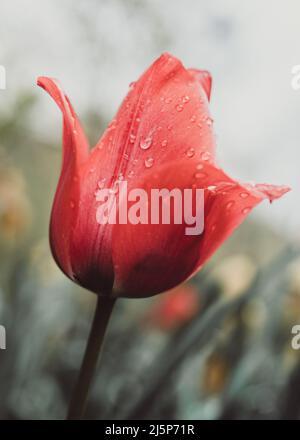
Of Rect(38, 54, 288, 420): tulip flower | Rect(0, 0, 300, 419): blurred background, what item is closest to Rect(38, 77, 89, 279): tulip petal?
Rect(38, 54, 288, 420): tulip flower

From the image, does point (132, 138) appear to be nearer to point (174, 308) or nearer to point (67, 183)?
point (67, 183)

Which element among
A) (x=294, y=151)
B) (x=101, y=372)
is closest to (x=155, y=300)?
(x=101, y=372)

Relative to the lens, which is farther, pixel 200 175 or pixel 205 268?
pixel 205 268

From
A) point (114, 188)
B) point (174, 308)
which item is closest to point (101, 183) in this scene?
point (114, 188)

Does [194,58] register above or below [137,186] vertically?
above

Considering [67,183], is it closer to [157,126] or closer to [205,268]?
[157,126]

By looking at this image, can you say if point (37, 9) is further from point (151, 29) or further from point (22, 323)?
point (22, 323)

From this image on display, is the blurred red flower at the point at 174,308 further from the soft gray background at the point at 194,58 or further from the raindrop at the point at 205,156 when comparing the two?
the raindrop at the point at 205,156

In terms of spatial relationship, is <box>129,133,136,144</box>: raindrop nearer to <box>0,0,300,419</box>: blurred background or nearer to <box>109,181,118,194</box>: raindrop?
<box>109,181,118,194</box>: raindrop

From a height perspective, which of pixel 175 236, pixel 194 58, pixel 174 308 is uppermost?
pixel 194 58
